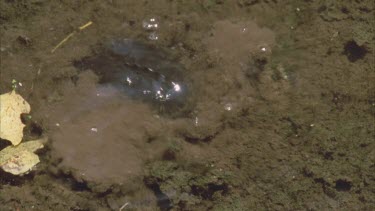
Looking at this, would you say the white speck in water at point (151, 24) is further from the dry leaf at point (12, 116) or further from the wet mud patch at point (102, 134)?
the dry leaf at point (12, 116)

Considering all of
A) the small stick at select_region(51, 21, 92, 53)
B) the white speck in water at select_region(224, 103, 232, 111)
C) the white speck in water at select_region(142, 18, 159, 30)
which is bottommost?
the white speck in water at select_region(224, 103, 232, 111)

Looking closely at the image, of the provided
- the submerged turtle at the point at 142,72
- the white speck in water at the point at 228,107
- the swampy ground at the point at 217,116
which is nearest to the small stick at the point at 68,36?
the swampy ground at the point at 217,116

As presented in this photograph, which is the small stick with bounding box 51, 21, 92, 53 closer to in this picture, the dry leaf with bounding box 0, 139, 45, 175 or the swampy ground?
the swampy ground

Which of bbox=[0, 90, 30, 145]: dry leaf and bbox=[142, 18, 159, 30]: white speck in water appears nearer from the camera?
bbox=[0, 90, 30, 145]: dry leaf

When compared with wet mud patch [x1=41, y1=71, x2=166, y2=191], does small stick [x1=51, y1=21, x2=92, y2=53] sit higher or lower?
higher

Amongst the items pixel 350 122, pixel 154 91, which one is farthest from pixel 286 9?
pixel 154 91

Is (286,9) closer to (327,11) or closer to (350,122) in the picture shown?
(327,11)

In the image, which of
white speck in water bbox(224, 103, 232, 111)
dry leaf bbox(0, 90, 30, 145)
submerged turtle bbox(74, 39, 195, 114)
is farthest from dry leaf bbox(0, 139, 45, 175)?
white speck in water bbox(224, 103, 232, 111)
